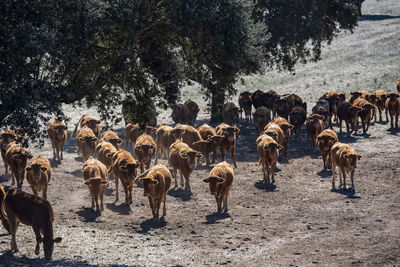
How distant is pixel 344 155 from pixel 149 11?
325 inches

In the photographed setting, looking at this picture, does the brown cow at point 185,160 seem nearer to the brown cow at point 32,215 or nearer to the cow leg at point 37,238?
the brown cow at point 32,215

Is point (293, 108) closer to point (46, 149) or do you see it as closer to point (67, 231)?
point (46, 149)

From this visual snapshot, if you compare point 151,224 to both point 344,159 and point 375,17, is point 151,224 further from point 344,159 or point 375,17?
point 375,17

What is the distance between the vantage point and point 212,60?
19156 mm

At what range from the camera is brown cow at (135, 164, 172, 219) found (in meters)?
17.5

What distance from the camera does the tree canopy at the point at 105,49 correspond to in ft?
45.3

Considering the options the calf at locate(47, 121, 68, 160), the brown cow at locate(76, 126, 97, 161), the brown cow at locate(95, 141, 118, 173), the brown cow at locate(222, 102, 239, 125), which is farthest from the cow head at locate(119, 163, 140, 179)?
the brown cow at locate(222, 102, 239, 125)

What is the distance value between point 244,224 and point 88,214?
4799 mm

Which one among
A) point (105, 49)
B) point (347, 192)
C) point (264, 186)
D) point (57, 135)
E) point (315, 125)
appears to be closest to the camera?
point (105, 49)

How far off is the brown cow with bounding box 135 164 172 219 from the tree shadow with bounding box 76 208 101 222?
180 centimetres

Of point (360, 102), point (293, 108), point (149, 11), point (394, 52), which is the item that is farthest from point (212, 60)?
point (394, 52)

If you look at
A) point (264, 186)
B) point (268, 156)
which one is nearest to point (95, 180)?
point (264, 186)

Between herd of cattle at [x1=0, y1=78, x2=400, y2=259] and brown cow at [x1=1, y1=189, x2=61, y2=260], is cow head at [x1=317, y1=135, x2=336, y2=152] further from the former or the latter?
brown cow at [x1=1, y1=189, x2=61, y2=260]

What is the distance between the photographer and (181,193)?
837 inches
